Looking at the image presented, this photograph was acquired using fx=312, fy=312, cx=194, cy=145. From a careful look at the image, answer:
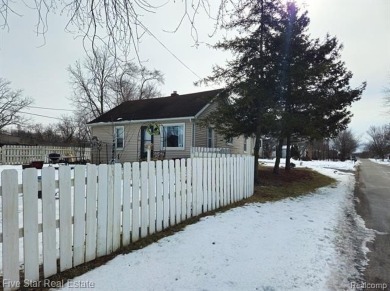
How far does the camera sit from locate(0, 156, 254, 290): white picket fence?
10.3 feet

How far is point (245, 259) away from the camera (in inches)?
161

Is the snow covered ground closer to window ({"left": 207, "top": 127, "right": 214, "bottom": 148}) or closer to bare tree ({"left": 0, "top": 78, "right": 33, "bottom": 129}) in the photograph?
window ({"left": 207, "top": 127, "right": 214, "bottom": 148})

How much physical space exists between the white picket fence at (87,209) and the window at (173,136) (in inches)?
456

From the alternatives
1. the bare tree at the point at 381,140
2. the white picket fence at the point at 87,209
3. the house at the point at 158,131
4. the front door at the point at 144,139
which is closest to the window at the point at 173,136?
the house at the point at 158,131

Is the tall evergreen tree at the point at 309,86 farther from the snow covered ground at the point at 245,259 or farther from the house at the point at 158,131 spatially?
the snow covered ground at the point at 245,259

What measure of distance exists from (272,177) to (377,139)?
284ft

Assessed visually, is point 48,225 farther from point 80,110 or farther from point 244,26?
point 80,110

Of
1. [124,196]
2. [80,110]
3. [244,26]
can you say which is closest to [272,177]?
[244,26]

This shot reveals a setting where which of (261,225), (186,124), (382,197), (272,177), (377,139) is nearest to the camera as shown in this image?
(261,225)

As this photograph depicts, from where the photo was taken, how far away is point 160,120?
18.5m

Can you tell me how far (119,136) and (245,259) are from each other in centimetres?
1792

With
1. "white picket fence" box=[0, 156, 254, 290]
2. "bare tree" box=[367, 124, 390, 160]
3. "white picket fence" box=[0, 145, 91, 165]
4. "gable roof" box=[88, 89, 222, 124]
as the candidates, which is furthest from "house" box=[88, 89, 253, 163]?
"bare tree" box=[367, 124, 390, 160]

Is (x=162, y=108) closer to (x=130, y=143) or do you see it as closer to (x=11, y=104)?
(x=130, y=143)

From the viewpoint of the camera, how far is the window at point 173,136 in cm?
1802
